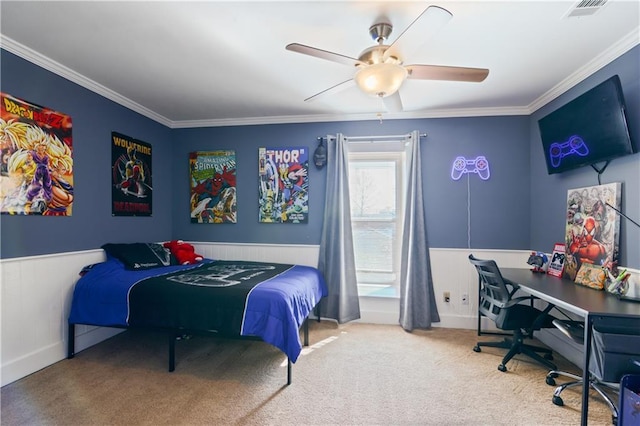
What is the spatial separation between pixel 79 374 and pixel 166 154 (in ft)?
8.54

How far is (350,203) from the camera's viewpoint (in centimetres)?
370

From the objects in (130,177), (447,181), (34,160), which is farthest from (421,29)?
(130,177)

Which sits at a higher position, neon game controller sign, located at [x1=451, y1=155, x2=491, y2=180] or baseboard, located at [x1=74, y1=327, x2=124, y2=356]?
neon game controller sign, located at [x1=451, y1=155, x2=491, y2=180]

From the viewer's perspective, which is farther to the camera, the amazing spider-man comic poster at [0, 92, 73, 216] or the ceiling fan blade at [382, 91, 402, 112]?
the ceiling fan blade at [382, 91, 402, 112]

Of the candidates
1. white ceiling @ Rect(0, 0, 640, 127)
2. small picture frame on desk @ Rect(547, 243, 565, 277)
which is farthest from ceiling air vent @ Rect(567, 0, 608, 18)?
small picture frame on desk @ Rect(547, 243, 565, 277)

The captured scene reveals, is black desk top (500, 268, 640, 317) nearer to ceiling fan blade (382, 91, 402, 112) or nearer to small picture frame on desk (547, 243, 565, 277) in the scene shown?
small picture frame on desk (547, 243, 565, 277)

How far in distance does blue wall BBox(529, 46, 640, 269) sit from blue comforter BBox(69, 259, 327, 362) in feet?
7.99

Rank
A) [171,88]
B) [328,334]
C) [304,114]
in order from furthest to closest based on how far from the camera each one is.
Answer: [304,114], [328,334], [171,88]

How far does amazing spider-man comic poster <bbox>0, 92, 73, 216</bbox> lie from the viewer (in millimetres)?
2252

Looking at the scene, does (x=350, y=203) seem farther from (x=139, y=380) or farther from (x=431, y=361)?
(x=139, y=380)

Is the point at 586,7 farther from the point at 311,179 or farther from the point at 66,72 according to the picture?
the point at 66,72

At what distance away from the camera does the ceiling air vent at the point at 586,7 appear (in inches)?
69.0

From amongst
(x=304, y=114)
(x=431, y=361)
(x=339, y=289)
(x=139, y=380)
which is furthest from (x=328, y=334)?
(x=304, y=114)

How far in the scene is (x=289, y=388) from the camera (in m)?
2.24
